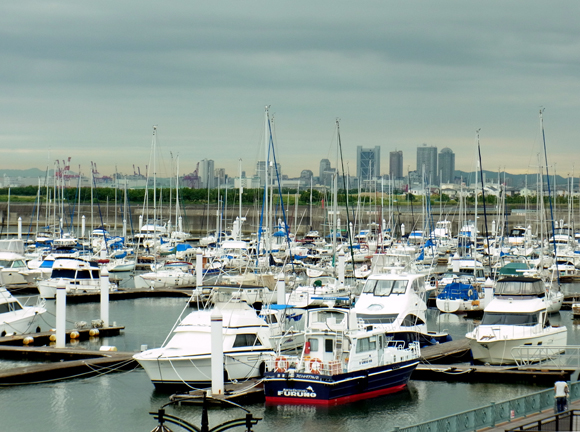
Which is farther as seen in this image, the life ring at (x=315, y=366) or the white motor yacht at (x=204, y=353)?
the white motor yacht at (x=204, y=353)

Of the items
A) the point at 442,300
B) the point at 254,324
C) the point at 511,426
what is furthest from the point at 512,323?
the point at 442,300

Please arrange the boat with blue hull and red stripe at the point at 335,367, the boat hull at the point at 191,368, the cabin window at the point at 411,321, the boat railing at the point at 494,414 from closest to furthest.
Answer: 1. the boat railing at the point at 494,414
2. the boat with blue hull and red stripe at the point at 335,367
3. the boat hull at the point at 191,368
4. the cabin window at the point at 411,321

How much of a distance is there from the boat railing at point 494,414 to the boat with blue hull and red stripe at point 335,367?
24.1 ft

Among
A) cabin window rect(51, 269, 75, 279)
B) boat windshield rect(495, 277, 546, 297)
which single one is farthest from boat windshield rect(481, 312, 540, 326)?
cabin window rect(51, 269, 75, 279)

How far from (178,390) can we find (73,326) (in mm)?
19039

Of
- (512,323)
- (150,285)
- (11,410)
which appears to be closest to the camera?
(11,410)

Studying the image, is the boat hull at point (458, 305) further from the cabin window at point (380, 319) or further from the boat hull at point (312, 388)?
the boat hull at point (312, 388)

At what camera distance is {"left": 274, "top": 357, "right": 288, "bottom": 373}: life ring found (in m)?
31.4

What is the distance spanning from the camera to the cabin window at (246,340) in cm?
3444

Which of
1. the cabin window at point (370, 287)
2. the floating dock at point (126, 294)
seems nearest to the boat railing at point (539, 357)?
the cabin window at point (370, 287)

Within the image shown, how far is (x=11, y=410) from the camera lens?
3219 cm

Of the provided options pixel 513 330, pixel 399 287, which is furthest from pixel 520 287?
pixel 399 287

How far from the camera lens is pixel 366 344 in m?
32.4

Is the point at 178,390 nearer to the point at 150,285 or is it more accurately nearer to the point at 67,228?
the point at 150,285
